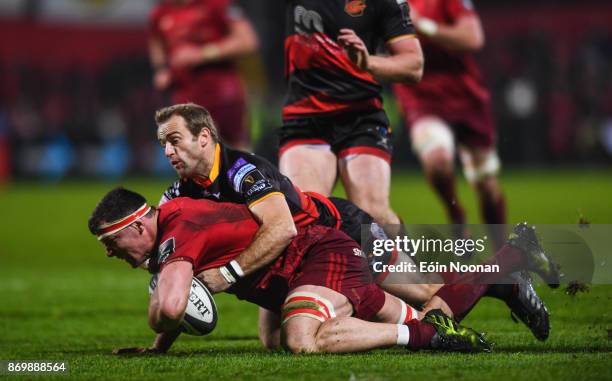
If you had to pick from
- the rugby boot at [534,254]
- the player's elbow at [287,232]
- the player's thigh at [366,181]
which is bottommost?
the rugby boot at [534,254]

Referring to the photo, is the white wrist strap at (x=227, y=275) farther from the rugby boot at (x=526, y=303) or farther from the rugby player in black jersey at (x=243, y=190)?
the rugby boot at (x=526, y=303)

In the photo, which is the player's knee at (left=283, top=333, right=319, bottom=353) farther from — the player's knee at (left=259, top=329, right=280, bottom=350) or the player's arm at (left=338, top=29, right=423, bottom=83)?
the player's arm at (left=338, top=29, right=423, bottom=83)

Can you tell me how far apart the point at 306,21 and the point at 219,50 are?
3781mm

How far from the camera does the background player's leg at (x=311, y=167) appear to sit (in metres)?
7.35

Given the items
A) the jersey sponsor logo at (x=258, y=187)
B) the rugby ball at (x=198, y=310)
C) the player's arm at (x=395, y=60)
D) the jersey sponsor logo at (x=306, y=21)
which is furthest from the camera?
the jersey sponsor logo at (x=306, y=21)

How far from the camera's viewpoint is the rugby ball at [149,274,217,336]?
18.9 feet

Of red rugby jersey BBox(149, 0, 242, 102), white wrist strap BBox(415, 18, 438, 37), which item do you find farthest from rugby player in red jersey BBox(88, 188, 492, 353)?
red rugby jersey BBox(149, 0, 242, 102)

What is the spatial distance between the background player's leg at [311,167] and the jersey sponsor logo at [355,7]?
0.91 m

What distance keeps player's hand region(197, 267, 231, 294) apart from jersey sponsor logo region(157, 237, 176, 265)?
239mm

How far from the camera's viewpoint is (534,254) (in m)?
6.43

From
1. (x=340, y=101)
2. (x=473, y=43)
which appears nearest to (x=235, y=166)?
(x=340, y=101)

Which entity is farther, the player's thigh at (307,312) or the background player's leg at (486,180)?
the background player's leg at (486,180)

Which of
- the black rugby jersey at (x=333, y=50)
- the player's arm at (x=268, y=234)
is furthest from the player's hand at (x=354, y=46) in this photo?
the player's arm at (x=268, y=234)

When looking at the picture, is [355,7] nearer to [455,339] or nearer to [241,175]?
[241,175]
